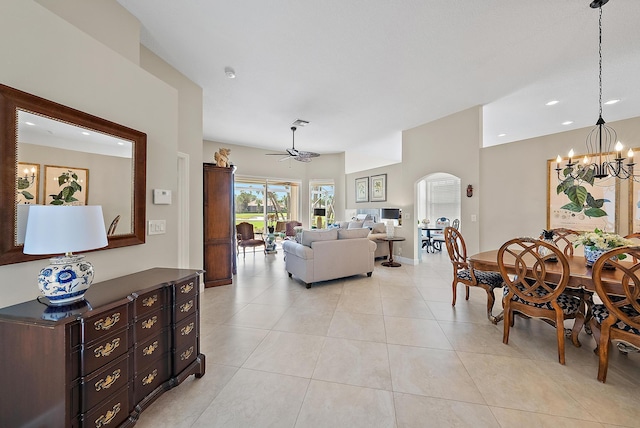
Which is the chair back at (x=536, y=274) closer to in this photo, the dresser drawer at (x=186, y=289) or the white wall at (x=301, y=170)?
the dresser drawer at (x=186, y=289)

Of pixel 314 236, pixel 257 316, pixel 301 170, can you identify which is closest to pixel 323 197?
pixel 301 170

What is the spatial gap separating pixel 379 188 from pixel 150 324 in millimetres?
7065

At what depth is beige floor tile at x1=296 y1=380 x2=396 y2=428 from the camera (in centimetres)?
146

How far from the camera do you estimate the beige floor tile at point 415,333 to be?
2.33 meters

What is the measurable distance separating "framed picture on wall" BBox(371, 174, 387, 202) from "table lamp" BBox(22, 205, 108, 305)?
23.4 feet

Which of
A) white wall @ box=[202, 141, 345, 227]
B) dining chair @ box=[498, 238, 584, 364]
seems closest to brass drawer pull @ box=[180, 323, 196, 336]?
dining chair @ box=[498, 238, 584, 364]

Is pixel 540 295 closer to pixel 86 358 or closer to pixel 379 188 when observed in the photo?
pixel 86 358

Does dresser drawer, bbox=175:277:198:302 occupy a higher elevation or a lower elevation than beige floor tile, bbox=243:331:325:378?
higher

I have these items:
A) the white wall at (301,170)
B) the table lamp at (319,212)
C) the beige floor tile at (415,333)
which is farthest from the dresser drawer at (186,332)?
the table lamp at (319,212)

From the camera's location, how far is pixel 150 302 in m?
1.52

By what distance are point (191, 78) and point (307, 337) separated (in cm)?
386

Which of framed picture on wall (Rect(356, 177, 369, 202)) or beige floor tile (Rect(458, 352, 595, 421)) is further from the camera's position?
framed picture on wall (Rect(356, 177, 369, 202))

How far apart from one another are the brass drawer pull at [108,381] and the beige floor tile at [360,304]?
7.56 feet

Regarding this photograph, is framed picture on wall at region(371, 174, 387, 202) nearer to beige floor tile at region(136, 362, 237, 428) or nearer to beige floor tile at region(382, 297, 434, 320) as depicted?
beige floor tile at region(382, 297, 434, 320)
